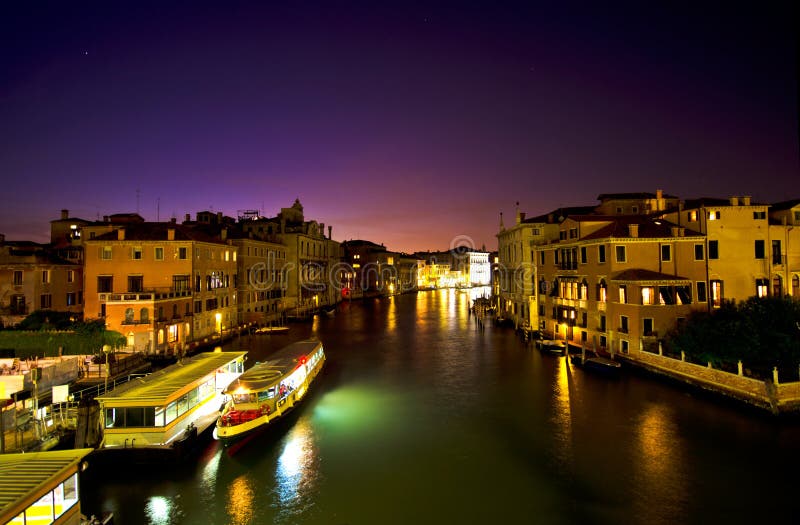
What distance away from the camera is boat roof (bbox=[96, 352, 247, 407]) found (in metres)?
14.7

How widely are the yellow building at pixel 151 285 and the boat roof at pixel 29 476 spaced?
1963 cm

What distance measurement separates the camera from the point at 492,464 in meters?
14.3

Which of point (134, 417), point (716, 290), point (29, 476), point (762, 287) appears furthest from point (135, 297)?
point (762, 287)

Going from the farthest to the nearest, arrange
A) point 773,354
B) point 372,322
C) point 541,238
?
point 372,322, point 541,238, point 773,354

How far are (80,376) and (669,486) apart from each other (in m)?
25.2

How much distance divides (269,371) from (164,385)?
13.5 feet

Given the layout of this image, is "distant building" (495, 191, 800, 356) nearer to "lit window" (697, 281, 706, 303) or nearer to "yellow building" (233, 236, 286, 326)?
"lit window" (697, 281, 706, 303)

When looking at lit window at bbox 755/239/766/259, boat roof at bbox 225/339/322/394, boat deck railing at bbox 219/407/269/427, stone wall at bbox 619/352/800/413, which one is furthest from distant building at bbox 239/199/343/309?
lit window at bbox 755/239/766/259

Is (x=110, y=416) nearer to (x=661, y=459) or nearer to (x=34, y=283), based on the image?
(x=661, y=459)

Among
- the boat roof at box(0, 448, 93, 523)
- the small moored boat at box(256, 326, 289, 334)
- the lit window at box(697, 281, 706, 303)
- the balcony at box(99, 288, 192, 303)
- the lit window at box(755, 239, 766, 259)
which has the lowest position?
the small moored boat at box(256, 326, 289, 334)

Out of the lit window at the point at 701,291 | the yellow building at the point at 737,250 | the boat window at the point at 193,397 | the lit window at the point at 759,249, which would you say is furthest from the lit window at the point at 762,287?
the boat window at the point at 193,397

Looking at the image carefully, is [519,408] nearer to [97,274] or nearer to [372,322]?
[97,274]

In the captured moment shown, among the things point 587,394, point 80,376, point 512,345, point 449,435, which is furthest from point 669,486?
point 80,376

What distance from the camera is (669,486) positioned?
12.8 meters
